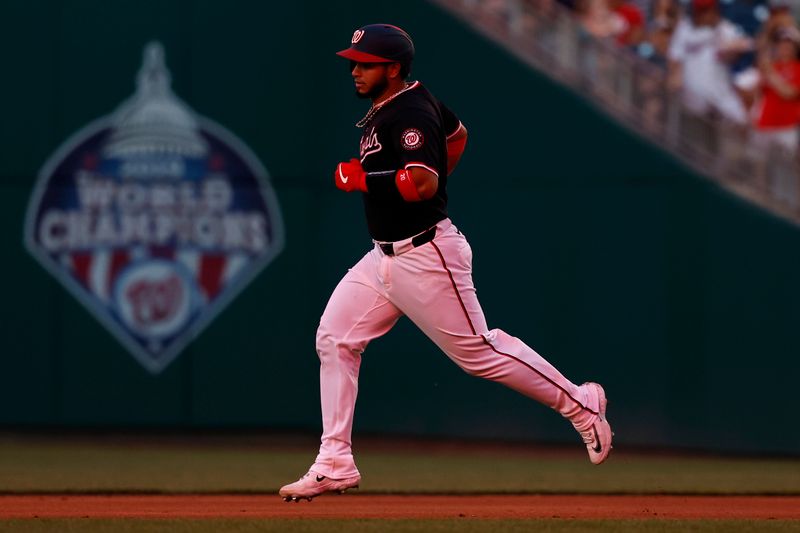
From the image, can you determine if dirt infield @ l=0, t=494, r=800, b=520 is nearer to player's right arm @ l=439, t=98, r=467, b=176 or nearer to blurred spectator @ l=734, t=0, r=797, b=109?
player's right arm @ l=439, t=98, r=467, b=176

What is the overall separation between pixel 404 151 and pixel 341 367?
2.95 feet

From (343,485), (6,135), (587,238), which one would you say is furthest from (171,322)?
(343,485)

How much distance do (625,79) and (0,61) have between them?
4.31 meters

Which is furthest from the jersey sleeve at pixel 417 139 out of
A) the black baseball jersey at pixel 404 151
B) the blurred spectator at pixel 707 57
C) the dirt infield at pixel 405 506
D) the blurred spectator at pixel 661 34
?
the blurred spectator at pixel 661 34

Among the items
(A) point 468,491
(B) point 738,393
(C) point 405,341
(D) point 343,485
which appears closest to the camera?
(D) point 343,485

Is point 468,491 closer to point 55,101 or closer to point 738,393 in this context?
point 738,393

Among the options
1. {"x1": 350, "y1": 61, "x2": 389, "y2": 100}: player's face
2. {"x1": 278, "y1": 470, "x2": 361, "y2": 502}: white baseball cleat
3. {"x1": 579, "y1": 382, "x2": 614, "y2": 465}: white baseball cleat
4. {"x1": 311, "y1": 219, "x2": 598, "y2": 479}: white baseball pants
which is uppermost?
{"x1": 350, "y1": 61, "x2": 389, "y2": 100}: player's face

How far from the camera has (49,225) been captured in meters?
9.77

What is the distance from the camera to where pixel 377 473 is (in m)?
7.96

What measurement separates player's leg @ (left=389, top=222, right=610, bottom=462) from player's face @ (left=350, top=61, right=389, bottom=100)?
0.60m

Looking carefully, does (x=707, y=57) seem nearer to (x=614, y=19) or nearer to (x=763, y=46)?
(x=763, y=46)

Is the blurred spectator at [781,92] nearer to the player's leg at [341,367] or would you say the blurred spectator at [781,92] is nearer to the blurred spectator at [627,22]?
the blurred spectator at [627,22]

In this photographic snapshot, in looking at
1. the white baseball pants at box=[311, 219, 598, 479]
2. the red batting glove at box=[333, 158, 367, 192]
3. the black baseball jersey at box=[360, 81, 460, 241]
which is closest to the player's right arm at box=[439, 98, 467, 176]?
the black baseball jersey at box=[360, 81, 460, 241]

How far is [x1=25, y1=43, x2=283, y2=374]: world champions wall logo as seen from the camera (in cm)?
974
